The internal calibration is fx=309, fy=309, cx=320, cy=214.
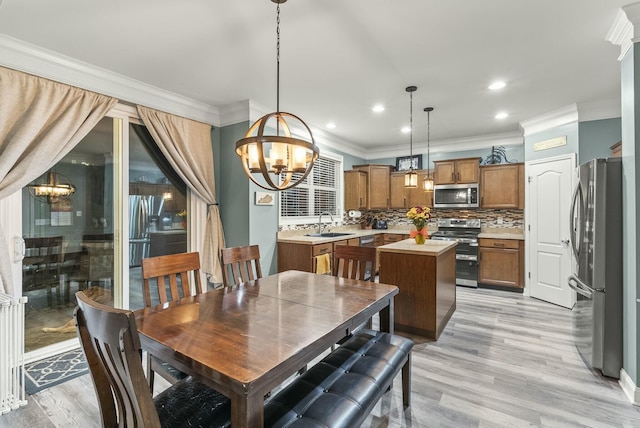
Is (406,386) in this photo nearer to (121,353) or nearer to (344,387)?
(344,387)

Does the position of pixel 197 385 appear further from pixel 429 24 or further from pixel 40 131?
pixel 429 24

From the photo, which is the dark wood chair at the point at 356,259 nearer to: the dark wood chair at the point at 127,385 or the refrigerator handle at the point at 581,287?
the dark wood chair at the point at 127,385

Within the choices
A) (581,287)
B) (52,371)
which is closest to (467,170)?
(581,287)

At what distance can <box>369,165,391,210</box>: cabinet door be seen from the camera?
21.4 feet

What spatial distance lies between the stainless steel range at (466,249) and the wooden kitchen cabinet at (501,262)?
0.33 feet

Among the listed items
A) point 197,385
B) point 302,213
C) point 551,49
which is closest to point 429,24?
point 551,49

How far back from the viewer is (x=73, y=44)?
2.55 metres

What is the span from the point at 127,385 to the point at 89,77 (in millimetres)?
3111

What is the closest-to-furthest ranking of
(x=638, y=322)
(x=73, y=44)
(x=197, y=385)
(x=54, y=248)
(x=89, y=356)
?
(x=89, y=356) < (x=197, y=385) < (x=638, y=322) < (x=73, y=44) < (x=54, y=248)

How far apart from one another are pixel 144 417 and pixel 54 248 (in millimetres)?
2725

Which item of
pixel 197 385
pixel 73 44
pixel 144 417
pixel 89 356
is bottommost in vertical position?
pixel 197 385

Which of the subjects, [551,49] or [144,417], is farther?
[551,49]

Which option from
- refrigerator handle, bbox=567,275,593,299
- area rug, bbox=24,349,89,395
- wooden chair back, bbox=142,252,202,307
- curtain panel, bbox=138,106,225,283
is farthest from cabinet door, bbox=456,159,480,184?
area rug, bbox=24,349,89,395

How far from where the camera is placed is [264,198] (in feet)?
13.6
